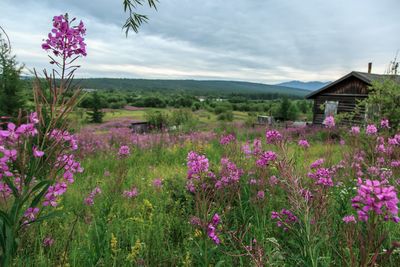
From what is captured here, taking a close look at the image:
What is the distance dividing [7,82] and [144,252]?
A: 1821cm

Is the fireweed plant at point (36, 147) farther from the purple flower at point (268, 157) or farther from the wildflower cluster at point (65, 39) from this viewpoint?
the purple flower at point (268, 157)

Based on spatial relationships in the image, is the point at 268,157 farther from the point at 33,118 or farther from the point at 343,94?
the point at 343,94

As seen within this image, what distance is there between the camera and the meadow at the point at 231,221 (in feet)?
6.19

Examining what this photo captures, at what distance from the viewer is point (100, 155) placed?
28.2 feet

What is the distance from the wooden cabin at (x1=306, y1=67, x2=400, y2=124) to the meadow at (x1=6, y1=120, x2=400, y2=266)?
760 inches

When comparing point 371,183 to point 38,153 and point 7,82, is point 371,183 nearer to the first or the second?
point 38,153

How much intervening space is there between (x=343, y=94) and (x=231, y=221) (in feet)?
79.4

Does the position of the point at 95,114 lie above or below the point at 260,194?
below

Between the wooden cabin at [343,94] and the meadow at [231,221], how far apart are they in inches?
760

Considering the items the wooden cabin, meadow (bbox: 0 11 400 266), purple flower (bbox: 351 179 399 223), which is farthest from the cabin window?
purple flower (bbox: 351 179 399 223)

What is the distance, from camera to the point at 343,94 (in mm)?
24500

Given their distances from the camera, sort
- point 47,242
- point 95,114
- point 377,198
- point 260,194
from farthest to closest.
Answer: point 95,114 < point 260,194 < point 47,242 < point 377,198

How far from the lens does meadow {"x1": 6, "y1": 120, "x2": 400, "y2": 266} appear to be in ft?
6.19

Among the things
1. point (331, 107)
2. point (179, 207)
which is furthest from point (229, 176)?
point (331, 107)
